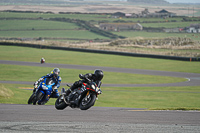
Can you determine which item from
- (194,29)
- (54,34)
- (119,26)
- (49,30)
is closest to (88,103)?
(54,34)

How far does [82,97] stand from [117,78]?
84.2 ft

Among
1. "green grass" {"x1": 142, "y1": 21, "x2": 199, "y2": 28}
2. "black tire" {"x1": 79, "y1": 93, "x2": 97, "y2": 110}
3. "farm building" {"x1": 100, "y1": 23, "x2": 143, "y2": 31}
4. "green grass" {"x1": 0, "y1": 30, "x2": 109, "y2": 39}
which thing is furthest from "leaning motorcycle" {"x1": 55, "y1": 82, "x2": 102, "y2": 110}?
"green grass" {"x1": 142, "y1": 21, "x2": 199, "y2": 28}

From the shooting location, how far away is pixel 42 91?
18.4 meters

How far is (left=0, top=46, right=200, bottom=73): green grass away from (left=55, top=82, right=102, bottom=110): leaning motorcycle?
3507cm

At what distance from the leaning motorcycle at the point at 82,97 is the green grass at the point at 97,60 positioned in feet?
115

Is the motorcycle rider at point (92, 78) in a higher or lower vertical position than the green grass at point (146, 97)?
higher

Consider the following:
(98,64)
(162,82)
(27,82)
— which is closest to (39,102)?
(27,82)

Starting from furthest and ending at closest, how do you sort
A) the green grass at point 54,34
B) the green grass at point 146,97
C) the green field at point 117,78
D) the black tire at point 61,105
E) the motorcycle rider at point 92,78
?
1. the green grass at point 54,34
2. the green field at point 117,78
3. the green grass at point 146,97
4. the black tire at point 61,105
5. the motorcycle rider at point 92,78

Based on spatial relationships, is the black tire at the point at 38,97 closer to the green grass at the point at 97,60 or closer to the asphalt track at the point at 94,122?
the asphalt track at the point at 94,122

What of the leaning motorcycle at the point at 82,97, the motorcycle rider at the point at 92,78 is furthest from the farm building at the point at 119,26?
the motorcycle rider at the point at 92,78

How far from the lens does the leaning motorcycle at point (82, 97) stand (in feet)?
46.2

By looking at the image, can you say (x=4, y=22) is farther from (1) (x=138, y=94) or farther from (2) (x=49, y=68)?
(1) (x=138, y=94)

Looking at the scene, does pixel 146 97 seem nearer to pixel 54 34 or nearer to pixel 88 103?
pixel 88 103

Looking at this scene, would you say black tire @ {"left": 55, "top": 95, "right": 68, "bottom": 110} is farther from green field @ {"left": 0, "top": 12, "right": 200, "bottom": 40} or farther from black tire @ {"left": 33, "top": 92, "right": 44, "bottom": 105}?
green field @ {"left": 0, "top": 12, "right": 200, "bottom": 40}
